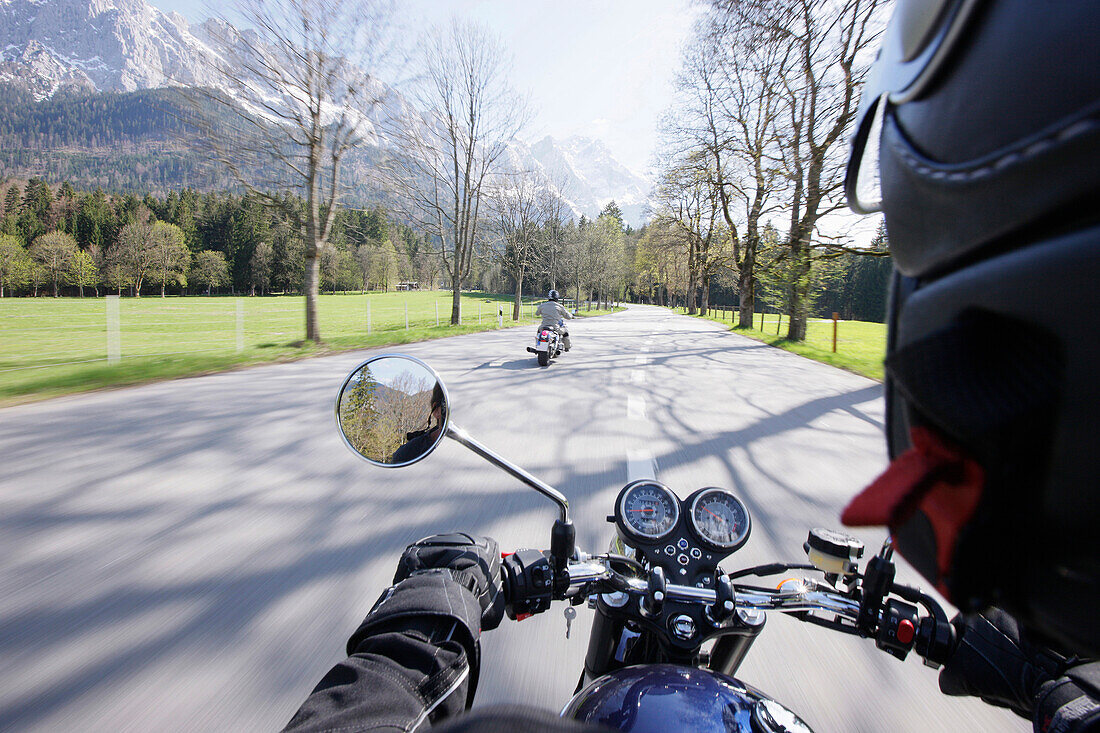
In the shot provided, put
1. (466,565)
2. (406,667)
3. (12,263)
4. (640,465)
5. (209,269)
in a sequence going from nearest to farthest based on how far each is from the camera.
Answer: (406,667)
(466,565)
(640,465)
(12,263)
(209,269)

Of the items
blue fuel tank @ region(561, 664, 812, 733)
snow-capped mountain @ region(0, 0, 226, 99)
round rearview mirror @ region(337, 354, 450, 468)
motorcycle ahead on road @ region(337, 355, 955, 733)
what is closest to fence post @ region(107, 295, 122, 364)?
round rearview mirror @ region(337, 354, 450, 468)

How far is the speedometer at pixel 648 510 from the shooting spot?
56.2 inches

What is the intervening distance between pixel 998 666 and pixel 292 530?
3352 mm

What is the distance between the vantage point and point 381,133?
1490 centimetres

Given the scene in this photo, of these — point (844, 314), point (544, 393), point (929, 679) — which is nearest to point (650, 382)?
point (544, 393)

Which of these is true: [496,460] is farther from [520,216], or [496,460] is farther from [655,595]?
[520,216]

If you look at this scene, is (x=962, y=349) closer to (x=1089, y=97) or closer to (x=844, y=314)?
(x=1089, y=97)

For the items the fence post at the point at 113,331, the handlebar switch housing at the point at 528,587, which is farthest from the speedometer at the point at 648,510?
the fence post at the point at 113,331

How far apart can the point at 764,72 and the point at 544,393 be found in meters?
13.9

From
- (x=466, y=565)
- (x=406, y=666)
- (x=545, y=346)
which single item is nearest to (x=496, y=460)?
(x=466, y=565)

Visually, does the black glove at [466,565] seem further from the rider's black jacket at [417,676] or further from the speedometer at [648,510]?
the speedometer at [648,510]

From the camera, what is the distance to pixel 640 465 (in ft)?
14.1

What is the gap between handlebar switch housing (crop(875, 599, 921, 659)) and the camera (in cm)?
115

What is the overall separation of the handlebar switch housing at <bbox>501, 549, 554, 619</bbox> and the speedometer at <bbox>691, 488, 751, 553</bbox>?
0.46m
